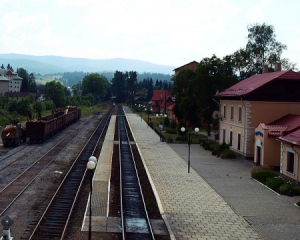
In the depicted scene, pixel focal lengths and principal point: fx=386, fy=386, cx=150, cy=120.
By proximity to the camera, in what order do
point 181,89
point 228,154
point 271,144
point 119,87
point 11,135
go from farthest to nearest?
1. point 119,87
2. point 181,89
3. point 11,135
4. point 228,154
5. point 271,144

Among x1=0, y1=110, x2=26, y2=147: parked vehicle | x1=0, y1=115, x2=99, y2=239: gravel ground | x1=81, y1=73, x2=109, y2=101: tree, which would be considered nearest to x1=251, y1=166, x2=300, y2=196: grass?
x1=0, y1=115, x2=99, y2=239: gravel ground

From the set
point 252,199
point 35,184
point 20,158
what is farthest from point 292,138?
point 20,158

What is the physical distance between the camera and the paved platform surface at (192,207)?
13.1 metres

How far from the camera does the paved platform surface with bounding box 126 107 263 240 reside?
42.9 ft

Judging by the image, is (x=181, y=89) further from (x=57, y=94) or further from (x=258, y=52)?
(x=57, y=94)

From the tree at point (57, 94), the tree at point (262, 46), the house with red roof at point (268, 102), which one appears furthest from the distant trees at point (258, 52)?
the tree at point (57, 94)

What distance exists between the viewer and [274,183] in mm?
19938

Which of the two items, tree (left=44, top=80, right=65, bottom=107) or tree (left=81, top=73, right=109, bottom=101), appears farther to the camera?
tree (left=81, top=73, right=109, bottom=101)

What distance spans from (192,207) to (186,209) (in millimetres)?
412

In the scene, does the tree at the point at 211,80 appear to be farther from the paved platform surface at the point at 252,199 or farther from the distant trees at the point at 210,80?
the paved platform surface at the point at 252,199

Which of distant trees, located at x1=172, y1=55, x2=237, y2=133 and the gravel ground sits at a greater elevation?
distant trees, located at x1=172, y1=55, x2=237, y2=133

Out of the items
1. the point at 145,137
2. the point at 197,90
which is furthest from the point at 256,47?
the point at 145,137

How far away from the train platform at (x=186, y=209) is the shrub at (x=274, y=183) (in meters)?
3.17

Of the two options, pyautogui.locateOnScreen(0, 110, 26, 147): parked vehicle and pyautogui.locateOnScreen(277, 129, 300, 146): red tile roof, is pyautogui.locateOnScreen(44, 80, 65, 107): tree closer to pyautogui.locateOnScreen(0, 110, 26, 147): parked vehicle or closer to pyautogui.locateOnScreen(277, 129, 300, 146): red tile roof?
pyautogui.locateOnScreen(0, 110, 26, 147): parked vehicle
